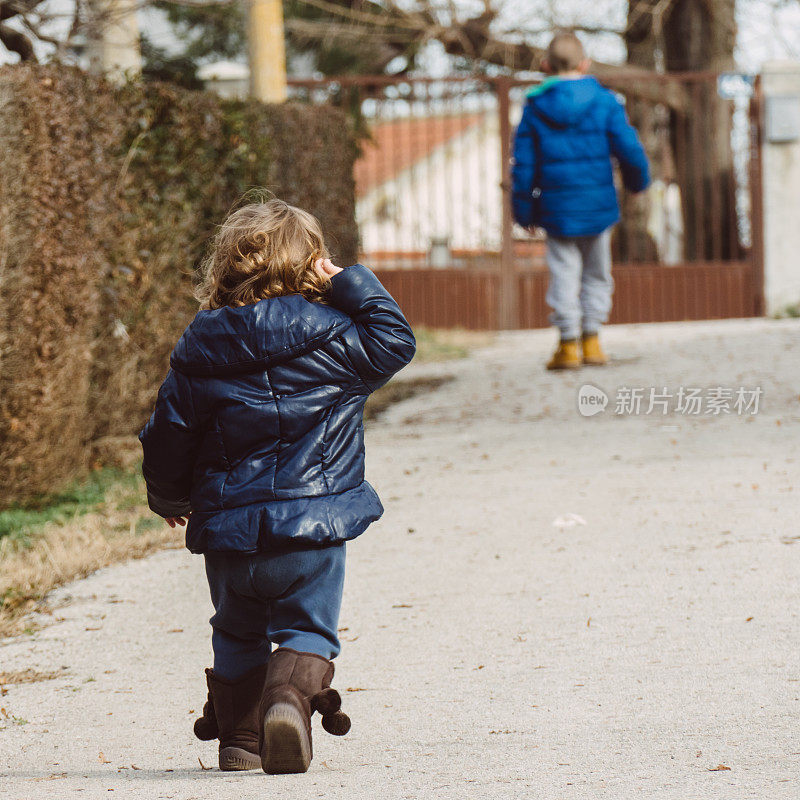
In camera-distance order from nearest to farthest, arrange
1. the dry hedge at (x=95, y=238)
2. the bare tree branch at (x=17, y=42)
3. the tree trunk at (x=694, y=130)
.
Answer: the dry hedge at (x=95, y=238)
the bare tree branch at (x=17, y=42)
the tree trunk at (x=694, y=130)

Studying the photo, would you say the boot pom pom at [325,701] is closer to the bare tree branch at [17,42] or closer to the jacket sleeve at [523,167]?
the bare tree branch at [17,42]

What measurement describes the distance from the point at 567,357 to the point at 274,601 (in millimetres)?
6316

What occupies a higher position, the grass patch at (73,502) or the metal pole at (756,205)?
the metal pole at (756,205)

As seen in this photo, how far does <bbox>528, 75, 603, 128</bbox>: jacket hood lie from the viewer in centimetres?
862

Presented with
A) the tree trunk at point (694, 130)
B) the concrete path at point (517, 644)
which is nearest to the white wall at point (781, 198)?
the tree trunk at point (694, 130)

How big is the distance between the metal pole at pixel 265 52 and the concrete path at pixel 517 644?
15.2ft

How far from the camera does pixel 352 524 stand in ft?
9.92

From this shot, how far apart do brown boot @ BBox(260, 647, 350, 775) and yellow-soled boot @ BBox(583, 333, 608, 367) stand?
6.46 metres

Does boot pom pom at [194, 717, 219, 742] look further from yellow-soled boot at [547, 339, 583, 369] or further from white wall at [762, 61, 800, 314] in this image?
white wall at [762, 61, 800, 314]

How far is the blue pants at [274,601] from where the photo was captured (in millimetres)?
3006

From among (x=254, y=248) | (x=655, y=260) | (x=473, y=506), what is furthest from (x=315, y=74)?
(x=254, y=248)

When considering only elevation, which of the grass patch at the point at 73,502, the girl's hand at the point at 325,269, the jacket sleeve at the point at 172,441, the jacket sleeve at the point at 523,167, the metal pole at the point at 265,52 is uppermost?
the metal pole at the point at 265,52

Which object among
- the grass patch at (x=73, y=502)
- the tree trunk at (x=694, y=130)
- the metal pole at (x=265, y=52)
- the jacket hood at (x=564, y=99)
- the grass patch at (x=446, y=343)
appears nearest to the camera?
the grass patch at (x=73, y=502)

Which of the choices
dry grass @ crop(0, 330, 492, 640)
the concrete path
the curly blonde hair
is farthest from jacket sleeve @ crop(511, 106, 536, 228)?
the curly blonde hair
